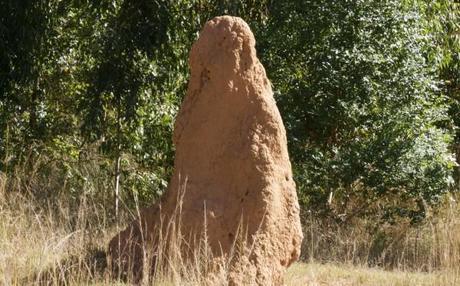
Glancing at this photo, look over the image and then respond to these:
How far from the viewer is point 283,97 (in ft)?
40.3

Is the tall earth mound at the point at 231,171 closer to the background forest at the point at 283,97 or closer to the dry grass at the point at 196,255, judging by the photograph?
the dry grass at the point at 196,255

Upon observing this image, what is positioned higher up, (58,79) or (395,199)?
(58,79)

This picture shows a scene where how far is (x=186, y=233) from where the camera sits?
22.0 ft

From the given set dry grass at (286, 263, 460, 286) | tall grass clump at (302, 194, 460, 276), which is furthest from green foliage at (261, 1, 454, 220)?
dry grass at (286, 263, 460, 286)

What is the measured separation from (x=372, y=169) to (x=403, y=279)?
364 centimetres

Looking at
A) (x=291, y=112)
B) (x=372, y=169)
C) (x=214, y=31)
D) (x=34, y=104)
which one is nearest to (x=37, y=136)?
(x=34, y=104)

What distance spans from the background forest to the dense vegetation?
0.02 m

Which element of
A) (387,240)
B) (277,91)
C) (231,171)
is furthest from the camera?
(277,91)

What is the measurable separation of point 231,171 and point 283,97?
218 inches

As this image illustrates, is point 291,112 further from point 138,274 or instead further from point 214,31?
point 138,274

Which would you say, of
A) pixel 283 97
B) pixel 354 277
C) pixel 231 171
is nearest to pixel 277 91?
pixel 283 97

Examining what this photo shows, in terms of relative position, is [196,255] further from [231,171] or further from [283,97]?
[283,97]

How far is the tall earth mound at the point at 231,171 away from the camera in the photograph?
6680 millimetres

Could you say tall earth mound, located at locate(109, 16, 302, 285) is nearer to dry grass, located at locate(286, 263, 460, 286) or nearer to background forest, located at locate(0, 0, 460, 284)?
dry grass, located at locate(286, 263, 460, 286)
